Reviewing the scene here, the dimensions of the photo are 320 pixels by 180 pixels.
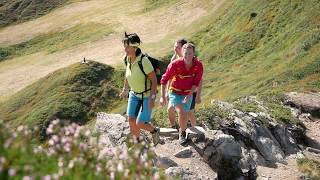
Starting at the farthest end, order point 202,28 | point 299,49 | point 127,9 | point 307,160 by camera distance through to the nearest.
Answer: point 127,9 → point 202,28 → point 299,49 → point 307,160

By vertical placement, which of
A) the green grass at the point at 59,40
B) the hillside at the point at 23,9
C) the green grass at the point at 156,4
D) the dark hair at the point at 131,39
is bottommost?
the green grass at the point at 59,40

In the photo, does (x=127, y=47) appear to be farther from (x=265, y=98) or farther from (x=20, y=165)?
(x=265, y=98)

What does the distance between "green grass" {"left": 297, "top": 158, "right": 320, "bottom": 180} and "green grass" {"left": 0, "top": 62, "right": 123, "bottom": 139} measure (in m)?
24.9

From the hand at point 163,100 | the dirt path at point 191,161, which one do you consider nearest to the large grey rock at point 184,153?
the dirt path at point 191,161

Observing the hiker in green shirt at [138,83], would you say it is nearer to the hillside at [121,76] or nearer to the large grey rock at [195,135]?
the hillside at [121,76]

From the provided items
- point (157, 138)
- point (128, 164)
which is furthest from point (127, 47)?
point (128, 164)

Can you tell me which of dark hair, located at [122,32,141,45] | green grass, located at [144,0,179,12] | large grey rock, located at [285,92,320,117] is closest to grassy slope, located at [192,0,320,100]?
large grey rock, located at [285,92,320,117]

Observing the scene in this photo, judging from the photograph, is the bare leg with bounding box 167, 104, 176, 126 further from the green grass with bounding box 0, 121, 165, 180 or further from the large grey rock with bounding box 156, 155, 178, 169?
the green grass with bounding box 0, 121, 165, 180

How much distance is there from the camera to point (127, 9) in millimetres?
88625

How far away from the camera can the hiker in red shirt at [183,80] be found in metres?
13.7

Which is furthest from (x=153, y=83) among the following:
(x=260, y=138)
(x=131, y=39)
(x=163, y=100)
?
(x=260, y=138)

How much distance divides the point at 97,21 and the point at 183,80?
72044mm

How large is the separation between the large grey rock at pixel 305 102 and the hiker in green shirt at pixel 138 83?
14.1 m

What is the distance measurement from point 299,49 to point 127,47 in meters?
30.9
